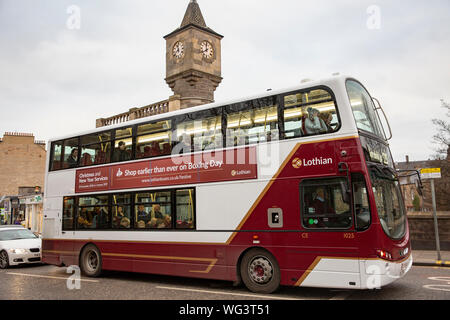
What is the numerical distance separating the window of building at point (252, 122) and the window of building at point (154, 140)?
1851 mm

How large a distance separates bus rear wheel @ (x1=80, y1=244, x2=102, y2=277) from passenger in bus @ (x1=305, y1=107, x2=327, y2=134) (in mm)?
7014

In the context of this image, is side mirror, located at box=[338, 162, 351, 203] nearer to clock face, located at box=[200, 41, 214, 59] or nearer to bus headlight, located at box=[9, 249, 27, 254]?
bus headlight, located at box=[9, 249, 27, 254]

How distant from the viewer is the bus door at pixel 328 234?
7.07 metres

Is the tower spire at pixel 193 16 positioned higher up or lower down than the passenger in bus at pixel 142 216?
higher up

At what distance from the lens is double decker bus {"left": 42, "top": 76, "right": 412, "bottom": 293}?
7191 millimetres

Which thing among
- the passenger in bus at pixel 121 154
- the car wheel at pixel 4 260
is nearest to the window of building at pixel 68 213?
the passenger in bus at pixel 121 154

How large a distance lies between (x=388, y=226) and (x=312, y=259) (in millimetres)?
1518

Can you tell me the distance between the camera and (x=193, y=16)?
2544 centimetres

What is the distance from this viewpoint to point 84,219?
1164 cm

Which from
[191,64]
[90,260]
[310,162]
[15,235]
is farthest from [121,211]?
[191,64]

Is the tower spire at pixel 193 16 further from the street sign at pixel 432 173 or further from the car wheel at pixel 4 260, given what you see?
the street sign at pixel 432 173

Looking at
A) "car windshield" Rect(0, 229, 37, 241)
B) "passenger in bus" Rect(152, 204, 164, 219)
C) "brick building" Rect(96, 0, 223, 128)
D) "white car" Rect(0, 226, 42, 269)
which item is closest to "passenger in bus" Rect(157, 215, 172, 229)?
"passenger in bus" Rect(152, 204, 164, 219)

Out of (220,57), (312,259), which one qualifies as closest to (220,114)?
(312,259)
